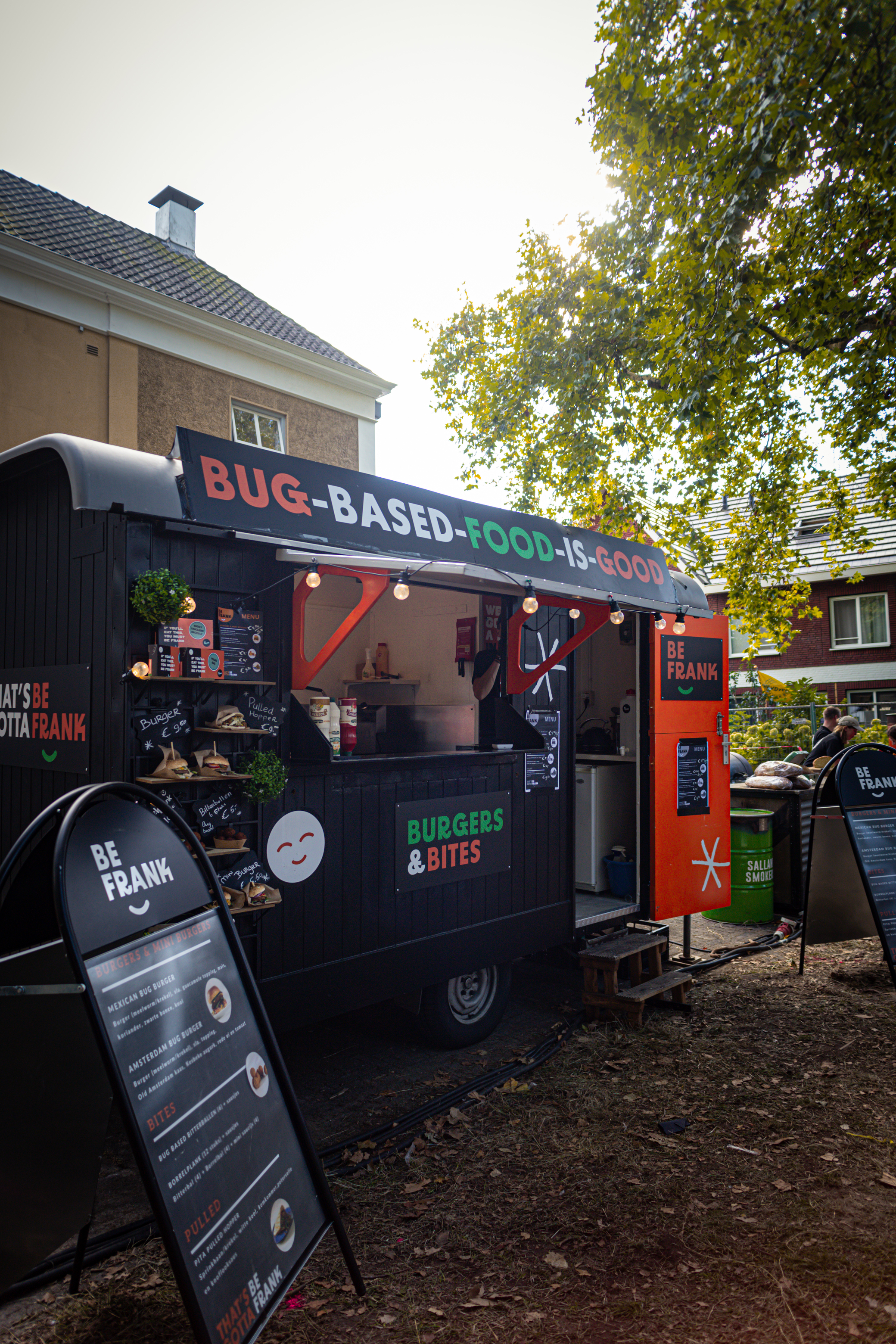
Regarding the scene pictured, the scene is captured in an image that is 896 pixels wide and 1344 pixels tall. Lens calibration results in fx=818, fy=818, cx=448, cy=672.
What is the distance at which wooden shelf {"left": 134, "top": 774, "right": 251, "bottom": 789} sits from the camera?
3.22 m

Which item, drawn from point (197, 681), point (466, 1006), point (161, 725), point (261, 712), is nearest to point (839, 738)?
point (466, 1006)

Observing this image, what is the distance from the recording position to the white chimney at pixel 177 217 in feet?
50.2

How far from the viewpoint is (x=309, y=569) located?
366cm

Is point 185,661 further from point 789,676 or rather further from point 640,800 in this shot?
point 789,676

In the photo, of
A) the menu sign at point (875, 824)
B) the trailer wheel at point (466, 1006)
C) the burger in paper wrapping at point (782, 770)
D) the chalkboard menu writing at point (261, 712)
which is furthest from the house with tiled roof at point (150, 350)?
the menu sign at point (875, 824)

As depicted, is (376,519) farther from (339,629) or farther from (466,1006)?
(466,1006)

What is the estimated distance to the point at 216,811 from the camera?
3.49 meters

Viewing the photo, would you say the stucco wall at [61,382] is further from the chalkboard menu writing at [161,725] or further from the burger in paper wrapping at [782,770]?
the burger in paper wrapping at [782,770]

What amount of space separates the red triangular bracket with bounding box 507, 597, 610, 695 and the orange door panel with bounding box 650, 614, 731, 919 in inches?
40.6

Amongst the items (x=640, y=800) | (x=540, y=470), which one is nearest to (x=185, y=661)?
(x=640, y=800)

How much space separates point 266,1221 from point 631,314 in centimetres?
1108

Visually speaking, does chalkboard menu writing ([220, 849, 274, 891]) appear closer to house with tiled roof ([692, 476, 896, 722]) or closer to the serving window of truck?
the serving window of truck

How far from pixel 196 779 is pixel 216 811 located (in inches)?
8.7

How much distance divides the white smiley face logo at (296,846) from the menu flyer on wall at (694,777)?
131 inches
